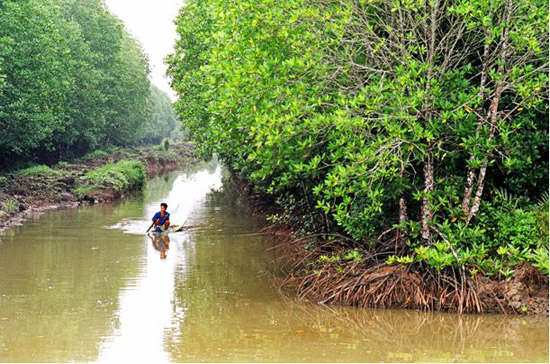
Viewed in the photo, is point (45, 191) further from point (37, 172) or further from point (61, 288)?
point (61, 288)

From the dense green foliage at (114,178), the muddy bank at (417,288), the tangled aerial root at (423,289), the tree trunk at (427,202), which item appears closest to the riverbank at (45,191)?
the dense green foliage at (114,178)

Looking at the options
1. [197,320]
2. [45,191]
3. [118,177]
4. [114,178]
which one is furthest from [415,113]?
[118,177]

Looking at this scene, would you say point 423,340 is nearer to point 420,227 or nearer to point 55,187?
point 420,227

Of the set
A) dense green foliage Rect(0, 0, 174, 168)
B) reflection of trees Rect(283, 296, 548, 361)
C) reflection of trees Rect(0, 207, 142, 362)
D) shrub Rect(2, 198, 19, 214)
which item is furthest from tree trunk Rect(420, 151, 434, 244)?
dense green foliage Rect(0, 0, 174, 168)

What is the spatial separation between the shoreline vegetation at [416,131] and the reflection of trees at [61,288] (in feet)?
12.1

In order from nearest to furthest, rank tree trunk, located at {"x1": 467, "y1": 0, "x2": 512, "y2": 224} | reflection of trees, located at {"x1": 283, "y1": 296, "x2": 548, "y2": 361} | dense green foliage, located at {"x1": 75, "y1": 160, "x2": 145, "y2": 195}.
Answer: reflection of trees, located at {"x1": 283, "y1": 296, "x2": 548, "y2": 361}
tree trunk, located at {"x1": 467, "y1": 0, "x2": 512, "y2": 224}
dense green foliage, located at {"x1": 75, "y1": 160, "x2": 145, "y2": 195}

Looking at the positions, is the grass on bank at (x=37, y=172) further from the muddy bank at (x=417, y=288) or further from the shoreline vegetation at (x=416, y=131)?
the muddy bank at (x=417, y=288)

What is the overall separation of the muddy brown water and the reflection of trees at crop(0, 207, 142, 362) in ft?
0.08

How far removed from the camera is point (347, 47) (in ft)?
34.6

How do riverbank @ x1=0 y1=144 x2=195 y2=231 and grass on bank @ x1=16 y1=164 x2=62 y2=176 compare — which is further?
grass on bank @ x1=16 y1=164 x2=62 y2=176

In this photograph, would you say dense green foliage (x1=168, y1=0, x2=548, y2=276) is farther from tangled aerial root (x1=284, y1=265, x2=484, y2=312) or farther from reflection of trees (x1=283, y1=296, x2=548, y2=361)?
reflection of trees (x1=283, y1=296, x2=548, y2=361)

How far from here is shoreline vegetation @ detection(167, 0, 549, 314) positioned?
987 centimetres

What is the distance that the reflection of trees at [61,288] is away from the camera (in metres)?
8.84

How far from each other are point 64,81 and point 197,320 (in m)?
23.8
